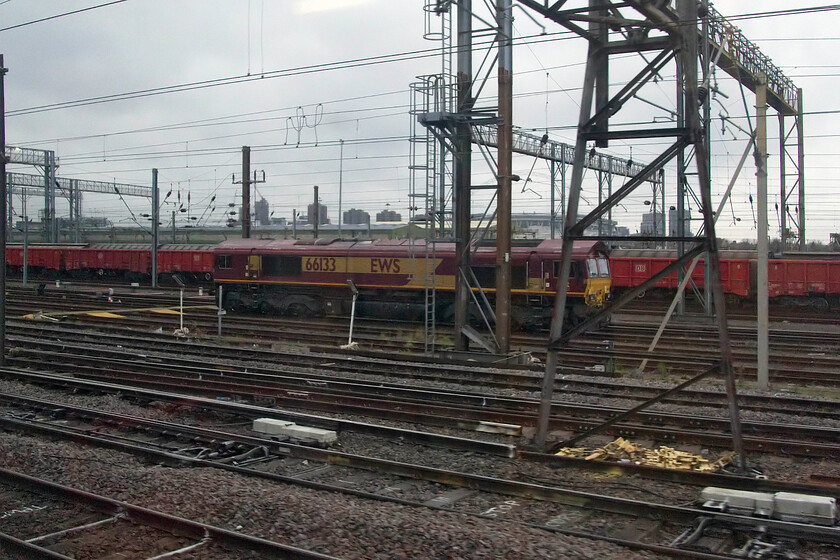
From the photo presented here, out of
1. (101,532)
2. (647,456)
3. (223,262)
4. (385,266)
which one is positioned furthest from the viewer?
(223,262)

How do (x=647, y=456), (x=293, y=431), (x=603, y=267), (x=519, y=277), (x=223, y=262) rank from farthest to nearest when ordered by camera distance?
(x=223, y=262)
(x=603, y=267)
(x=519, y=277)
(x=293, y=431)
(x=647, y=456)

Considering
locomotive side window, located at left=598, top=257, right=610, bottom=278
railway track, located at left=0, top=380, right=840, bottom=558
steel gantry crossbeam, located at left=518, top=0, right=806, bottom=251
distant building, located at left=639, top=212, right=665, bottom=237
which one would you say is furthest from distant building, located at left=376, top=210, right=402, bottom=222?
railway track, located at left=0, top=380, right=840, bottom=558

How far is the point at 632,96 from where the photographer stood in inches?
330

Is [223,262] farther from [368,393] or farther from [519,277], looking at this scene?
[368,393]

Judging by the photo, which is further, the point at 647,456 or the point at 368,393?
the point at 368,393

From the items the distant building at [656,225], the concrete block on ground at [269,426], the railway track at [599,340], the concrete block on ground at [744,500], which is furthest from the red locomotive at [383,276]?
the concrete block on ground at [744,500]

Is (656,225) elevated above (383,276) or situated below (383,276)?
above

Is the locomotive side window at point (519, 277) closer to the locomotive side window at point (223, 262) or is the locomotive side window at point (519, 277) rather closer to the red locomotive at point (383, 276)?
the red locomotive at point (383, 276)

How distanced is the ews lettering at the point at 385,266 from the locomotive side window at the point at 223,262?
574cm

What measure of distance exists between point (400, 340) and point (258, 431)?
1008cm

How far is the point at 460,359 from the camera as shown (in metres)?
15.9

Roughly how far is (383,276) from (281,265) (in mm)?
4029

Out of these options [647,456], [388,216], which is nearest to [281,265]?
[647,456]

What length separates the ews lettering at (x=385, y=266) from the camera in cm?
2297
